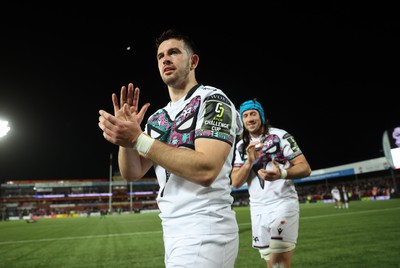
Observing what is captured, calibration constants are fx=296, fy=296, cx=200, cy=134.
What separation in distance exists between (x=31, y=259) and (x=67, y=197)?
319 ft

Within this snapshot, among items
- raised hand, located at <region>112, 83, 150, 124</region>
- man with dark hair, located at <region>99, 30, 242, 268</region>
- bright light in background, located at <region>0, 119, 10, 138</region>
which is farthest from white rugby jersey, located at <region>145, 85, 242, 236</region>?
bright light in background, located at <region>0, 119, 10, 138</region>

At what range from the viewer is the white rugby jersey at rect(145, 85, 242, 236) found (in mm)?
2039

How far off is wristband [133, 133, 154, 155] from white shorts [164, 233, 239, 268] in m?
0.65

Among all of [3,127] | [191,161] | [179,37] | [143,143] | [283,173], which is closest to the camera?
[191,161]

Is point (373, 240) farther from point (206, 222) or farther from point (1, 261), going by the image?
point (1, 261)

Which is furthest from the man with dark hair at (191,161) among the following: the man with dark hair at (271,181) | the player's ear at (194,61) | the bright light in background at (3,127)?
the bright light in background at (3,127)

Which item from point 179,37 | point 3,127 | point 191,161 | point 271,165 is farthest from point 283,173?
point 3,127

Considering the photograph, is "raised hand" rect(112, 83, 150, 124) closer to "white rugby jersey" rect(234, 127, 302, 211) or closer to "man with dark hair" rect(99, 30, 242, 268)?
"man with dark hair" rect(99, 30, 242, 268)

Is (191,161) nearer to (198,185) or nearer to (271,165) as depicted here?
(198,185)

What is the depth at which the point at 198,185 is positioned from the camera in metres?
2.10

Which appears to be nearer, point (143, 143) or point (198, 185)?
point (143, 143)

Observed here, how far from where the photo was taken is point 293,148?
4352mm

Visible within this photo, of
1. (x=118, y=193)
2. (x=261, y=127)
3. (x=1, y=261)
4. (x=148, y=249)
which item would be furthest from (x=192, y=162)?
(x=118, y=193)

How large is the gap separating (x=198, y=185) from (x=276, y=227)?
236cm
